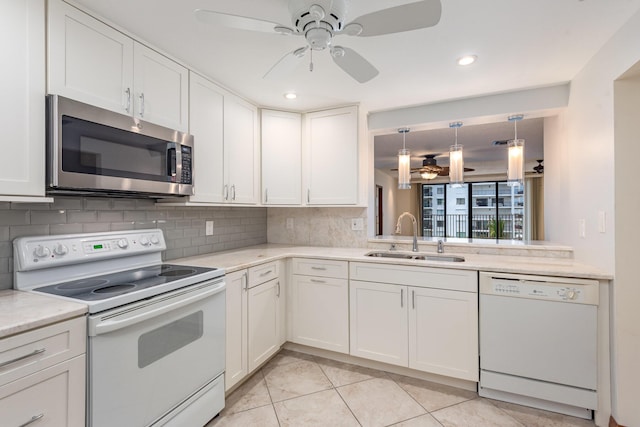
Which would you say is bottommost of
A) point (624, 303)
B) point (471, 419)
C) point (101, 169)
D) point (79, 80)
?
point (471, 419)

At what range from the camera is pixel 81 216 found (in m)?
1.75

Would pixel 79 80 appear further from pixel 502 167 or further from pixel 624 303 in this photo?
pixel 502 167

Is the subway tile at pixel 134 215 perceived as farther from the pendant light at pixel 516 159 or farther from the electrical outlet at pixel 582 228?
the electrical outlet at pixel 582 228

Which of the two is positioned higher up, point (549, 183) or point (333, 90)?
point (333, 90)

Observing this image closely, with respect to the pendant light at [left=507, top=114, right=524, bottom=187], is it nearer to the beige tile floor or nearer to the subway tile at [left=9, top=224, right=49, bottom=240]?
the beige tile floor

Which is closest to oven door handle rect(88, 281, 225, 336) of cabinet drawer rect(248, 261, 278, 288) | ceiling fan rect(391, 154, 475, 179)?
cabinet drawer rect(248, 261, 278, 288)

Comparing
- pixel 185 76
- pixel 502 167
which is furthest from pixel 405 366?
pixel 502 167

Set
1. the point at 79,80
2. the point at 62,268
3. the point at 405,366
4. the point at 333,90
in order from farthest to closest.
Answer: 1. the point at 333,90
2. the point at 405,366
3. the point at 62,268
4. the point at 79,80

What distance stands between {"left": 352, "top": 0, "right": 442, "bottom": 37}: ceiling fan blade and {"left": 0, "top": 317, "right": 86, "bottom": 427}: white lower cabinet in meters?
1.62

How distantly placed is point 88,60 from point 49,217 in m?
0.82

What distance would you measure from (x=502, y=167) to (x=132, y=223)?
22.3ft

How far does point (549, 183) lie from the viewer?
9.09 ft

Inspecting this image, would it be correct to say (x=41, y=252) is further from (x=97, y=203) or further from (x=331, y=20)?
(x=331, y=20)

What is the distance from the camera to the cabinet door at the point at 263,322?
7.43 ft
